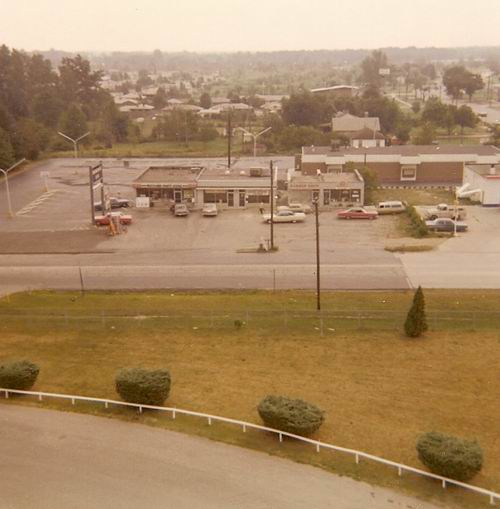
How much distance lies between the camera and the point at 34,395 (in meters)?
19.5

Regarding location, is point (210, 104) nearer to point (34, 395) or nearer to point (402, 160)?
point (402, 160)

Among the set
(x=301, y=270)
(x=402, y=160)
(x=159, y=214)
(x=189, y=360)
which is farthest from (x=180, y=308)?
(x=402, y=160)

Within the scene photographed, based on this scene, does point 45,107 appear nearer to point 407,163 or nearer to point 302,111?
point 302,111

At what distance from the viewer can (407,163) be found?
56.6 m

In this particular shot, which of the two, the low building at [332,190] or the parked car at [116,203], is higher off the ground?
the low building at [332,190]

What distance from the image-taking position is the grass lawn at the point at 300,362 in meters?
17.1

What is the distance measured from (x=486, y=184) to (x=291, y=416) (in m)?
34.0

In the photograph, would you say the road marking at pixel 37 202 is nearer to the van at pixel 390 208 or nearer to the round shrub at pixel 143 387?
the van at pixel 390 208

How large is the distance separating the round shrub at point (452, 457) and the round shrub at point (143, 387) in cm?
689

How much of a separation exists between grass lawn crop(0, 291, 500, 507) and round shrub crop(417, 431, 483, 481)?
0.41 metres

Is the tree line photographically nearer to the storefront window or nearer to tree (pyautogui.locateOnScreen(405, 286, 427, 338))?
the storefront window

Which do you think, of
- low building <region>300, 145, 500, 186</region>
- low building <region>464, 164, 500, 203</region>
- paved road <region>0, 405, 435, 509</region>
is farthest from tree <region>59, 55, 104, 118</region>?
paved road <region>0, 405, 435, 509</region>

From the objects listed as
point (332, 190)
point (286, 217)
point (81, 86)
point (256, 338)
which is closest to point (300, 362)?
point (256, 338)

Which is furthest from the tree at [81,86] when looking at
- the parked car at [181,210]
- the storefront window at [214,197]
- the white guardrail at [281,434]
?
the white guardrail at [281,434]
